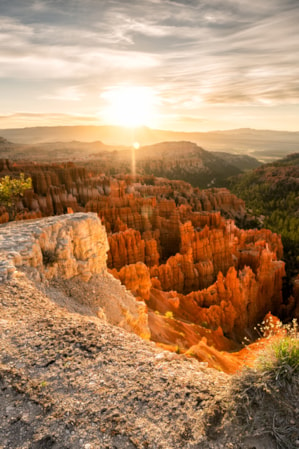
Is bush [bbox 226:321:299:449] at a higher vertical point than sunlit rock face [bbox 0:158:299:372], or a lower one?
higher

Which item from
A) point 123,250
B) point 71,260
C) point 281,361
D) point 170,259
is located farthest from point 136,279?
point 281,361

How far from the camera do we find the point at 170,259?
26297mm

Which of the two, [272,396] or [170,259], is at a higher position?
[272,396]

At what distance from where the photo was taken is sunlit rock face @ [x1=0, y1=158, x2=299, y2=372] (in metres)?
8.47

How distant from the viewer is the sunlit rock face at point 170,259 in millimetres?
8469

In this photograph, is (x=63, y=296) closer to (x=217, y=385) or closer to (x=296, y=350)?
(x=217, y=385)

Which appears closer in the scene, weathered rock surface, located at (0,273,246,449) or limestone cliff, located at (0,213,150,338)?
weathered rock surface, located at (0,273,246,449)

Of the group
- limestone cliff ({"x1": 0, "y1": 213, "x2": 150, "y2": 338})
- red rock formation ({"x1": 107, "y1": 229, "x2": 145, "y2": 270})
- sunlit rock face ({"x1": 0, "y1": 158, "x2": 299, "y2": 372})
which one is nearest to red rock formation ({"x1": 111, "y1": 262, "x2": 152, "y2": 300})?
sunlit rock face ({"x1": 0, "y1": 158, "x2": 299, "y2": 372})

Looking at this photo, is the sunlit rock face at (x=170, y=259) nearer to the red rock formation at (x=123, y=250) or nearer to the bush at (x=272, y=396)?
the red rock formation at (x=123, y=250)

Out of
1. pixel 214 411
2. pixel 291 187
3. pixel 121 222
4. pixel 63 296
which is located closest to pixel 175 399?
pixel 214 411

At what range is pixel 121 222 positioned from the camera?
3362 cm

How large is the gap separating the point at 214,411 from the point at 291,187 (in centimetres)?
7596

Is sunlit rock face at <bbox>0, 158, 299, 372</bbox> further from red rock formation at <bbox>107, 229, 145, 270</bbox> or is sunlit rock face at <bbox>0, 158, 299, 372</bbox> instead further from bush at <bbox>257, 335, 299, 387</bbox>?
bush at <bbox>257, 335, 299, 387</bbox>

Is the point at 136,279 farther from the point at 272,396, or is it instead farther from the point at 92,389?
the point at 272,396
